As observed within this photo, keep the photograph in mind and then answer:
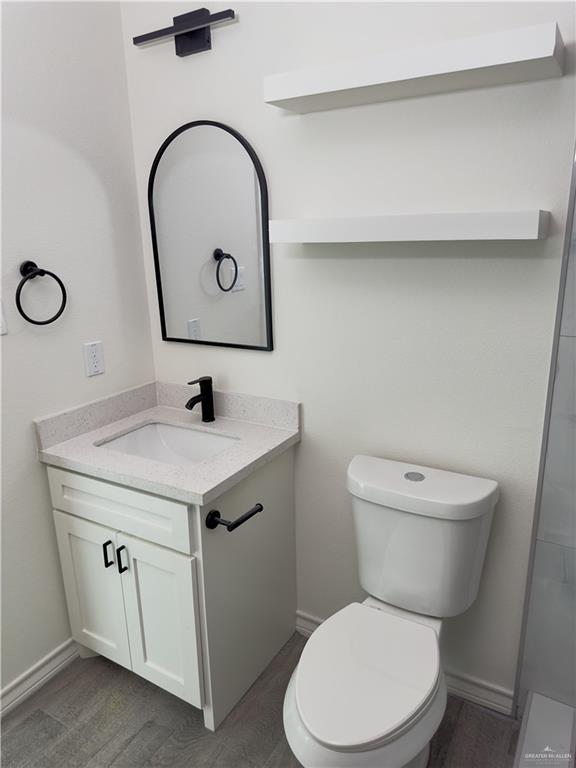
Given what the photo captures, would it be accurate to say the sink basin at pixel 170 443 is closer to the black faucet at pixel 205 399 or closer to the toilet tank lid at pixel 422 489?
the black faucet at pixel 205 399

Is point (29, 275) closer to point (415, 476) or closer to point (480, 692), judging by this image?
point (415, 476)

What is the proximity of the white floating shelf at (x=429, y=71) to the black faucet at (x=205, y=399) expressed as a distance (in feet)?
3.06

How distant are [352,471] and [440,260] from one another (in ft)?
2.21

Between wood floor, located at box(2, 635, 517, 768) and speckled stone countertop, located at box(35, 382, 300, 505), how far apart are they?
80 centimetres

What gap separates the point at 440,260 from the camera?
1.50m

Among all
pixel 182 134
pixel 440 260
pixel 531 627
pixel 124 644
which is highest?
pixel 182 134

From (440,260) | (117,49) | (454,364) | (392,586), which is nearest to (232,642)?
(392,586)

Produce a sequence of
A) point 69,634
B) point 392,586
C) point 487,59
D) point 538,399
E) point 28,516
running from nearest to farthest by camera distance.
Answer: point 487,59, point 538,399, point 392,586, point 28,516, point 69,634

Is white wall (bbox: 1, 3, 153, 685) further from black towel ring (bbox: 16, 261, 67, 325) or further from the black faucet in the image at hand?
the black faucet

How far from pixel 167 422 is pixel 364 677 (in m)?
1.11

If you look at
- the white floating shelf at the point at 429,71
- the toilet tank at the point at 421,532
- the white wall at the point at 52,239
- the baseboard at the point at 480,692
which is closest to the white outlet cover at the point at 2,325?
the white wall at the point at 52,239

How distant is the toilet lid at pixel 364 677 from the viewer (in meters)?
1.18

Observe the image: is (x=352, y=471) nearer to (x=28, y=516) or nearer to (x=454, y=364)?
(x=454, y=364)

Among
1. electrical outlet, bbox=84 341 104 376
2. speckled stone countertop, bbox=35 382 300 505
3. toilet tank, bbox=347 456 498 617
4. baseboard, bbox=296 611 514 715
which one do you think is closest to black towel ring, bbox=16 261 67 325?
electrical outlet, bbox=84 341 104 376
